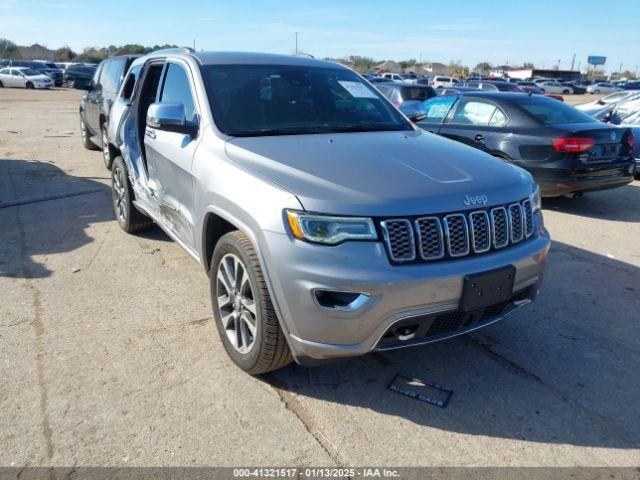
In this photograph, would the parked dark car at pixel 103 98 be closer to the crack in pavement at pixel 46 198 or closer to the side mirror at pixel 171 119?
the crack in pavement at pixel 46 198

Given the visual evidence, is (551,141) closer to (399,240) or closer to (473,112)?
(473,112)

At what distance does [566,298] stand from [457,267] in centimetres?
220

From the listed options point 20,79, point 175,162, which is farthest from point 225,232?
point 20,79

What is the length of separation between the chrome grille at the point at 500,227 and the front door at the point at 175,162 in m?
1.93

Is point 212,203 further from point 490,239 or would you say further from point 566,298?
point 566,298

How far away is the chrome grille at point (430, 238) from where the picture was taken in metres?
2.60

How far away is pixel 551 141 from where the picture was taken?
675cm

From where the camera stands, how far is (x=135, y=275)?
15.2 ft

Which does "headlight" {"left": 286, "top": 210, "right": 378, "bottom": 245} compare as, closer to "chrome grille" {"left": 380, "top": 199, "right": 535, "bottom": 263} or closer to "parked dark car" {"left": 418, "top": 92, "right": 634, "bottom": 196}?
"chrome grille" {"left": 380, "top": 199, "right": 535, "bottom": 263}

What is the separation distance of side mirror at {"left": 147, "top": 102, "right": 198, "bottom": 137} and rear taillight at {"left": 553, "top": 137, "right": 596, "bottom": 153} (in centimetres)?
499

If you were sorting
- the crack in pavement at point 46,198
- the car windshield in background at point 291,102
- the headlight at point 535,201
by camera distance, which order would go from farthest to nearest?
the crack in pavement at point 46,198 < the car windshield in background at point 291,102 < the headlight at point 535,201

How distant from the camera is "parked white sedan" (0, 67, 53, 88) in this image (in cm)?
3762

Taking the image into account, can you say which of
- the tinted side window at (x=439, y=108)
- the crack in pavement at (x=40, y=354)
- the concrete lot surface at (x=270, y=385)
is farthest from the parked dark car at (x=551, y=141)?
the crack in pavement at (x=40, y=354)

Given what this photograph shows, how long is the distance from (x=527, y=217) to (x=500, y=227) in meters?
0.34
